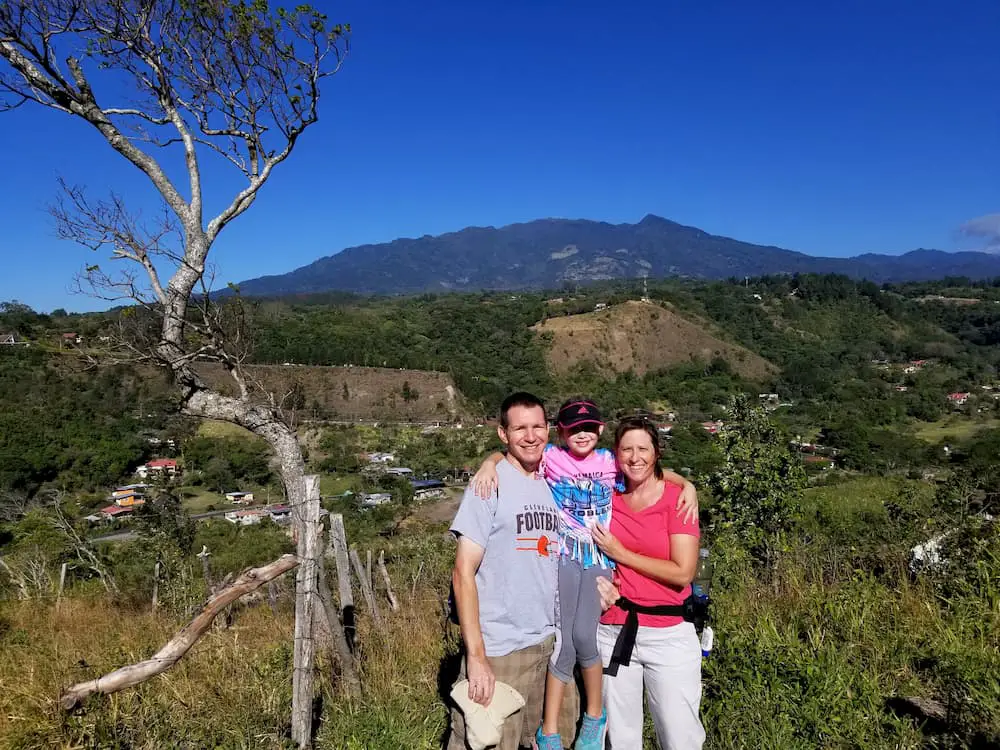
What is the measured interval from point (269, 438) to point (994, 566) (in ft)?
15.5

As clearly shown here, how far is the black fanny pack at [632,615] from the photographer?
83.3 inches

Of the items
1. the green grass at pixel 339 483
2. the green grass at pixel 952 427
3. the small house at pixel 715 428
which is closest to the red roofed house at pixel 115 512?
the green grass at pixel 339 483

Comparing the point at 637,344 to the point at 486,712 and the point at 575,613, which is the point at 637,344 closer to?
the point at 575,613

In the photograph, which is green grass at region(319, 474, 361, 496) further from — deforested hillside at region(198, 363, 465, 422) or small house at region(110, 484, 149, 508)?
deforested hillside at region(198, 363, 465, 422)

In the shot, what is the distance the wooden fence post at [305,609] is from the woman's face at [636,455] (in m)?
1.33

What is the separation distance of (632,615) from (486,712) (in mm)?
655

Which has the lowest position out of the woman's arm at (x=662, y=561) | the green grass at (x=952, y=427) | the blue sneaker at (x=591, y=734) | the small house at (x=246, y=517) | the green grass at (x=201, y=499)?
the green grass at (x=952, y=427)

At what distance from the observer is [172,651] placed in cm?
214

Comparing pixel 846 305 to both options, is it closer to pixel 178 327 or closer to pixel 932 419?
pixel 932 419

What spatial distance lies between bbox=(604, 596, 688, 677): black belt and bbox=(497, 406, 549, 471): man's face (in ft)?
2.30

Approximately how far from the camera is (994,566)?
338 cm

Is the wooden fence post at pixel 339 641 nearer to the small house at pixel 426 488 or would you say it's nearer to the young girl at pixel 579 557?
the young girl at pixel 579 557

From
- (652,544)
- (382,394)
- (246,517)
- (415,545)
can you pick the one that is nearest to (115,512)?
(246,517)

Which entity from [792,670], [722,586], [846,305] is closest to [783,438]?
[722,586]
